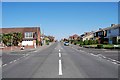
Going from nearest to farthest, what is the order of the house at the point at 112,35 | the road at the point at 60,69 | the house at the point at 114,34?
the road at the point at 60,69, the house at the point at 114,34, the house at the point at 112,35

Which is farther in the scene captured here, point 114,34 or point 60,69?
point 114,34

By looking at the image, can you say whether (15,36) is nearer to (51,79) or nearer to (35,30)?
(35,30)

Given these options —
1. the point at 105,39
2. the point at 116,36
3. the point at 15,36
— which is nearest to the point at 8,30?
the point at 15,36

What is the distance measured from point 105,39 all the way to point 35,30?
1114 inches

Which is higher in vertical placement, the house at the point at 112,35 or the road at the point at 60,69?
the house at the point at 112,35

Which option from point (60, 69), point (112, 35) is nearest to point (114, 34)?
point (112, 35)

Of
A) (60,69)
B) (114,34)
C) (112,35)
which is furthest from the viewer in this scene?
(112,35)

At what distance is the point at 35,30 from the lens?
351ft

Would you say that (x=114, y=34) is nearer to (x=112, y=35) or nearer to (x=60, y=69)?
(x=112, y=35)

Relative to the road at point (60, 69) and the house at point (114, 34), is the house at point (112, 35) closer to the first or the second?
the house at point (114, 34)

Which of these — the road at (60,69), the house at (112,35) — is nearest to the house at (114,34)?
the house at (112,35)

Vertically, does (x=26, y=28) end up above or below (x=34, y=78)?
above

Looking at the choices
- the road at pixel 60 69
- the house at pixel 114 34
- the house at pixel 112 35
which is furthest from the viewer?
the house at pixel 112 35

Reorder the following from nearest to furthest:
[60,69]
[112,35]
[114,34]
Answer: [60,69] < [114,34] < [112,35]
